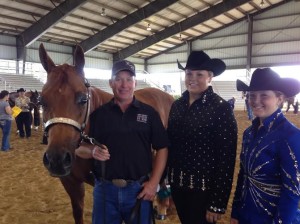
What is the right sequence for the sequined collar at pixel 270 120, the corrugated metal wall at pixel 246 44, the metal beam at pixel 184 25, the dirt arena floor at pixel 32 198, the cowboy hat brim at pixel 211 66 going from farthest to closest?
the corrugated metal wall at pixel 246 44, the metal beam at pixel 184 25, the dirt arena floor at pixel 32 198, the cowboy hat brim at pixel 211 66, the sequined collar at pixel 270 120

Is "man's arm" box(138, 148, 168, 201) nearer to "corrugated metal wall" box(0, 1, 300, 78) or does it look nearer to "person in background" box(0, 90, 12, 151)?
"person in background" box(0, 90, 12, 151)

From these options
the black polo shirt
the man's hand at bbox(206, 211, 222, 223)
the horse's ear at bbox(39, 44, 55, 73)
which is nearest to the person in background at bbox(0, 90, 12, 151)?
the horse's ear at bbox(39, 44, 55, 73)

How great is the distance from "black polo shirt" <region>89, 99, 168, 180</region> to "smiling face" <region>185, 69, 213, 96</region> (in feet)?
1.00

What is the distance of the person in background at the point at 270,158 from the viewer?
4.93 ft

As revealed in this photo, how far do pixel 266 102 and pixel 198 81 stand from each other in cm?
48

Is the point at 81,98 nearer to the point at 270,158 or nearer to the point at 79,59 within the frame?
the point at 79,59

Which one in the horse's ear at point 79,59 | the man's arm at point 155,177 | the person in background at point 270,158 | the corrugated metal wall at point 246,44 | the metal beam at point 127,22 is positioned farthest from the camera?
the corrugated metal wall at point 246,44

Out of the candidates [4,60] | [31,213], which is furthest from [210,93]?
[4,60]

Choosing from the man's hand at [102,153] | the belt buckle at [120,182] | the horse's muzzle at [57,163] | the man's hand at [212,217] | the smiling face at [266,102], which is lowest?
the man's hand at [212,217]

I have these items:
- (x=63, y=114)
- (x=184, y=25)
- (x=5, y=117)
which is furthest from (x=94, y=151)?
(x=184, y=25)

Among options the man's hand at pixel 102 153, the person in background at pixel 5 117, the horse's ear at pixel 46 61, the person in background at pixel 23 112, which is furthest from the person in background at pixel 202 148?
the person in background at pixel 23 112

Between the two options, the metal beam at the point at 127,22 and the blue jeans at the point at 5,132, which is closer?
the blue jeans at the point at 5,132

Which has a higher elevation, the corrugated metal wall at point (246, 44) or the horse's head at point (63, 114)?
the corrugated metal wall at point (246, 44)

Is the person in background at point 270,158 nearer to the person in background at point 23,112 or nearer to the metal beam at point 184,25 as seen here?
the person in background at point 23,112
